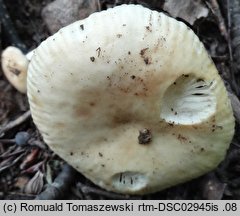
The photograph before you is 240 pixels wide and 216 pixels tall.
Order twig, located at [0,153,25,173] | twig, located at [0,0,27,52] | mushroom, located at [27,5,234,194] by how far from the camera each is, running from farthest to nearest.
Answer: twig, located at [0,0,27,52], twig, located at [0,153,25,173], mushroom, located at [27,5,234,194]

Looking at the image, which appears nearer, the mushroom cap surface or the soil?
the soil

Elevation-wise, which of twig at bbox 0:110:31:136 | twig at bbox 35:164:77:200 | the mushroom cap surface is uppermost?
the mushroom cap surface

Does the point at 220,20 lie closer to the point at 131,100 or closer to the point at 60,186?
the point at 131,100

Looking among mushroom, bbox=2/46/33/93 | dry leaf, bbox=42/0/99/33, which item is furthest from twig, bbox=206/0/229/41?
mushroom, bbox=2/46/33/93

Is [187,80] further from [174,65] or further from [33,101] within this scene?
[33,101]

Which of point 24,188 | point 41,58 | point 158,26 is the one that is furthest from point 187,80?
point 24,188

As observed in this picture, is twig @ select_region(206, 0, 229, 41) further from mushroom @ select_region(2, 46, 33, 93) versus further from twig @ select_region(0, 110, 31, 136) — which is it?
twig @ select_region(0, 110, 31, 136)
